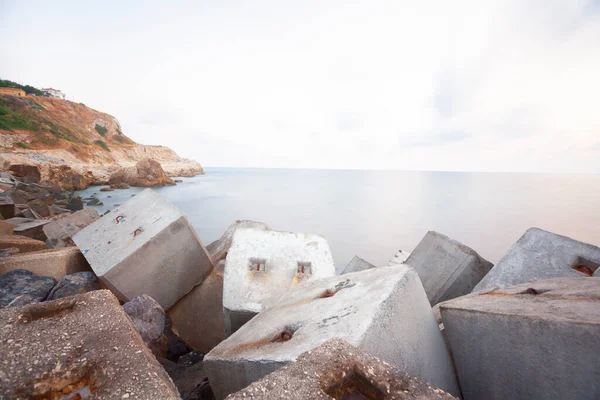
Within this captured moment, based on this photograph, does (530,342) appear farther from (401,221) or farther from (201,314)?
(401,221)

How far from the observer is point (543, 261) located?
3074mm

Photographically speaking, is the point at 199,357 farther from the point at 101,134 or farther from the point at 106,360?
the point at 101,134

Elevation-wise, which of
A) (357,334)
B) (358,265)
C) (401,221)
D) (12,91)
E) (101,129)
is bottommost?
(401,221)

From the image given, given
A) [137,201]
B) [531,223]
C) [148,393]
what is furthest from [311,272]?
[531,223]

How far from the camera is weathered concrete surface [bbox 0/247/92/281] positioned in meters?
3.24

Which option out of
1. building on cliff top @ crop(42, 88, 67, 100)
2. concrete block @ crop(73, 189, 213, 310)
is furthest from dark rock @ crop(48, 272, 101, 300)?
building on cliff top @ crop(42, 88, 67, 100)

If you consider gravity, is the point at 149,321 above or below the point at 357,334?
below

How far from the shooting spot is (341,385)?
1.19 meters

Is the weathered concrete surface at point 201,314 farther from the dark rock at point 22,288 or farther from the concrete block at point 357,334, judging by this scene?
the concrete block at point 357,334

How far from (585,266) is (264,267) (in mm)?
3468

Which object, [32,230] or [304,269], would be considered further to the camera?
[32,230]

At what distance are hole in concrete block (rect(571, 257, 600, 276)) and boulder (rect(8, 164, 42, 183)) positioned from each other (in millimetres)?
22262

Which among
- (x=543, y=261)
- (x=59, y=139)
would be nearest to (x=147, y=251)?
(x=543, y=261)

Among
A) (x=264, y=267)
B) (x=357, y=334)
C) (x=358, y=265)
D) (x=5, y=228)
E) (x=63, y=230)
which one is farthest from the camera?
(x=63, y=230)
